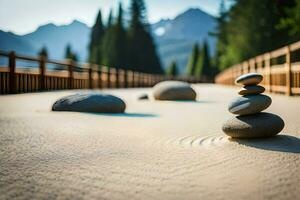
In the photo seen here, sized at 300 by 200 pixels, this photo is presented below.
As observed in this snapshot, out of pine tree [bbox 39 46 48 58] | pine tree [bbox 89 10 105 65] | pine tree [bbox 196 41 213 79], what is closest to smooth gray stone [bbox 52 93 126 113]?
pine tree [bbox 39 46 48 58]

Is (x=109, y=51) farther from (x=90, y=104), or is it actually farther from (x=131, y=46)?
(x=90, y=104)

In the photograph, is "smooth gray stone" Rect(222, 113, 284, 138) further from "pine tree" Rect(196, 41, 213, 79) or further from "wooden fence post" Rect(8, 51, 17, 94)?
"pine tree" Rect(196, 41, 213, 79)

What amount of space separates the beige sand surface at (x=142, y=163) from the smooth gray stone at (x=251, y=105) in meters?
0.32

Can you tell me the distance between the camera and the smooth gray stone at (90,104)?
5645mm

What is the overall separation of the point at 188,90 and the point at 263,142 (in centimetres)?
606

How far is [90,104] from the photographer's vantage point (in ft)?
18.6

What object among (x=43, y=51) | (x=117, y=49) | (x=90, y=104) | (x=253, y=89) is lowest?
(x=90, y=104)

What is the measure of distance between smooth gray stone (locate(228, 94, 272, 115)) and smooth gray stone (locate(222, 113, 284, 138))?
64 mm

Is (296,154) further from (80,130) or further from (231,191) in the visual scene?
(80,130)

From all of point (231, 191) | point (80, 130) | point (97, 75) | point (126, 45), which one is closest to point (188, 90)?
point (80, 130)

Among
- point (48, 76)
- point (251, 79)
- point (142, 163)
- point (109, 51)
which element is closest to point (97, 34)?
point (109, 51)

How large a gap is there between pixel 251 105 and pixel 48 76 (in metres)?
10.5

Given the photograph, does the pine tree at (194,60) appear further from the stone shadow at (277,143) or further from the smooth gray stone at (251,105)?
the stone shadow at (277,143)

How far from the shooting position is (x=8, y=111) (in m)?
5.61
